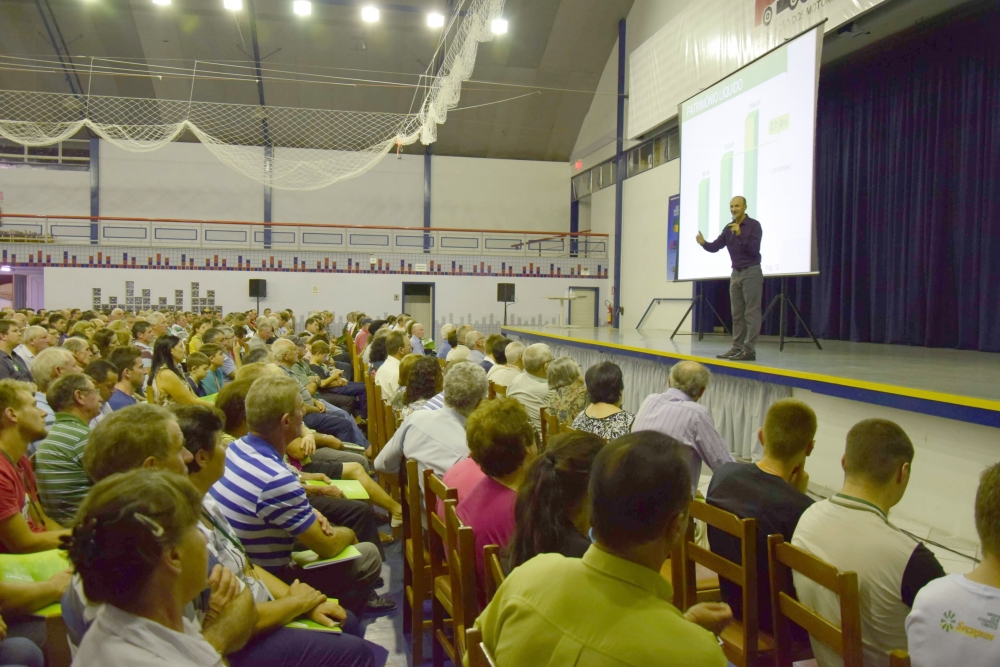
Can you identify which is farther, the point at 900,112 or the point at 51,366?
the point at 900,112

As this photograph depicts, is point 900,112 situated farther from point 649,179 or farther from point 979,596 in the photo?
point 979,596

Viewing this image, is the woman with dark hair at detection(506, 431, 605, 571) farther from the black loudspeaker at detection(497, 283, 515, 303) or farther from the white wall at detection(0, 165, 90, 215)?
the white wall at detection(0, 165, 90, 215)

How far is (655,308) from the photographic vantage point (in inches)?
510

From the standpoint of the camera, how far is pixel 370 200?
16734mm

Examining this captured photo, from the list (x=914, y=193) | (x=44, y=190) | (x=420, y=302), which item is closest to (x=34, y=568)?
(x=914, y=193)

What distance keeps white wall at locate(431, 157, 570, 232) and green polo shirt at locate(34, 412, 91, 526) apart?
15.0m

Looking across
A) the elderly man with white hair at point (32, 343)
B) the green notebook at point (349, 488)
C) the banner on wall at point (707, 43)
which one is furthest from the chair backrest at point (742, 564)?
the banner on wall at point (707, 43)

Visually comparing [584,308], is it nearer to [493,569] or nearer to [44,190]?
[44,190]

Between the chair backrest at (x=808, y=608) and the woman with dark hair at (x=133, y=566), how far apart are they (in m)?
1.30

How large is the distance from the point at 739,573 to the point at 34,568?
198 cm

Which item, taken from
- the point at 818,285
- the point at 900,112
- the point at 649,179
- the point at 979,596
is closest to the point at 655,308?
the point at 649,179

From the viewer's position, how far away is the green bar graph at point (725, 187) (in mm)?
7852

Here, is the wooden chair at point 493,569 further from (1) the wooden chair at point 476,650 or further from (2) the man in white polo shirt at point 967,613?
(2) the man in white polo shirt at point 967,613

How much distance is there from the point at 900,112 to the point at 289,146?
12.8 metres
